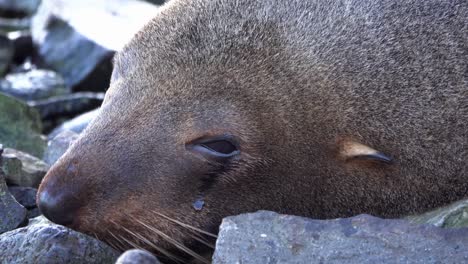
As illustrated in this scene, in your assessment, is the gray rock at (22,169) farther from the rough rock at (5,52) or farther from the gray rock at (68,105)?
the rough rock at (5,52)

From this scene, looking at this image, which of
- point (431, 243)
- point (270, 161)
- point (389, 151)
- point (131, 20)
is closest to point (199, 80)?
point (270, 161)

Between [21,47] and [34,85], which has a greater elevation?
[21,47]

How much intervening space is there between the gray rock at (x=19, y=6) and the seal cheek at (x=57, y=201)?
494 inches

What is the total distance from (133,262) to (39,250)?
0.86 m

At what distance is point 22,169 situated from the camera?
241 inches

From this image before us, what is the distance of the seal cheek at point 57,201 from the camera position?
182 inches

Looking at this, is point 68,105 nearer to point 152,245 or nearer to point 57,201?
point 152,245

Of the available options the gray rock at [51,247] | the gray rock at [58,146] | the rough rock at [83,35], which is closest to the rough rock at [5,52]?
the rough rock at [83,35]

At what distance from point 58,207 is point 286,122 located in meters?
1.24

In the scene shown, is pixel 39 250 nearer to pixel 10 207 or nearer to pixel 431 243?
pixel 10 207

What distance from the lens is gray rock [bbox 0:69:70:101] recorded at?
1052cm

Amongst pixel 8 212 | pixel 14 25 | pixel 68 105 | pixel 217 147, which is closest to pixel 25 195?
pixel 8 212

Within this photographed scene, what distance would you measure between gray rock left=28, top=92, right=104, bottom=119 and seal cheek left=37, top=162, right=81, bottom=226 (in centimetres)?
482

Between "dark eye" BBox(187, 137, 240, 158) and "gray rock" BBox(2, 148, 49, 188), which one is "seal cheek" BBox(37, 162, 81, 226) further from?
"gray rock" BBox(2, 148, 49, 188)
